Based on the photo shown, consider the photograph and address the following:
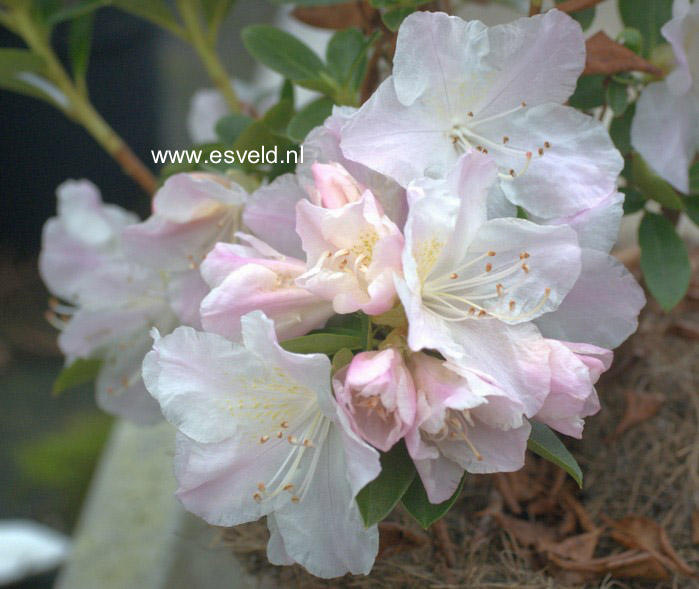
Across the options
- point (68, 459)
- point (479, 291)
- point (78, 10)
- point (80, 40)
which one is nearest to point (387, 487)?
point (479, 291)

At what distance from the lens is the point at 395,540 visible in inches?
27.5

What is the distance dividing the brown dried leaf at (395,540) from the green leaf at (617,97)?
388 mm

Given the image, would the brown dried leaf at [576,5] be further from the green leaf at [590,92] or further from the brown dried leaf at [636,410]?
the brown dried leaf at [636,410]

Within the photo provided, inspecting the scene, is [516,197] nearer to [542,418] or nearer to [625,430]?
[542,418]

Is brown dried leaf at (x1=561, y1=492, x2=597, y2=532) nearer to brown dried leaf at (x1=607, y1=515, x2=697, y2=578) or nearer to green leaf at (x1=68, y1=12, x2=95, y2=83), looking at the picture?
brown dried leaf at (x1=607, y1=515, x2=697, y2=578)

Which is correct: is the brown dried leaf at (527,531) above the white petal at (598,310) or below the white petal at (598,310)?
below

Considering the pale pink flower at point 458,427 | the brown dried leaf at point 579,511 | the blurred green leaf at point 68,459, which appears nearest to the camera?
the pale pink flower at point 458,427

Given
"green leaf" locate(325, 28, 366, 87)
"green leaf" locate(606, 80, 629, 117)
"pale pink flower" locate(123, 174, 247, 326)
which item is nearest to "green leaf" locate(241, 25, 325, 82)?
"green leaf" locate(325, 28, 366, 87)

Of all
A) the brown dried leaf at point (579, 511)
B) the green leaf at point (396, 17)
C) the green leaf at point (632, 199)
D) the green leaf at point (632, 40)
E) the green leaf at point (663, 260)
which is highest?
the green leaf at point (396, 17)

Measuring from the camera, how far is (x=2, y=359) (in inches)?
110

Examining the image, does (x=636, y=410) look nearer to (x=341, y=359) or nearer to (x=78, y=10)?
(x=341, y=359)

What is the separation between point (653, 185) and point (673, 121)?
0.20ft

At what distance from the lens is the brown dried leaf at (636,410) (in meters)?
0.88

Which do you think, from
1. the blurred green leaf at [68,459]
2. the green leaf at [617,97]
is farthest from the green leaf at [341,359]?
the blurred green leaf at [68,459]
